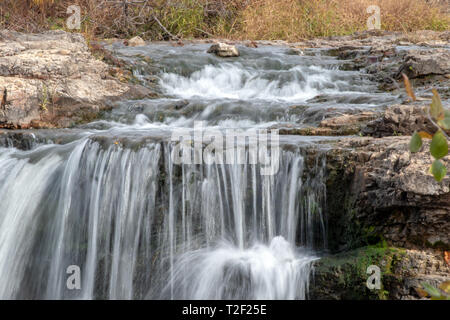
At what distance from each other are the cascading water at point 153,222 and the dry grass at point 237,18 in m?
7.94

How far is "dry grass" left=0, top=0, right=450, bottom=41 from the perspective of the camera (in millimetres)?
12102

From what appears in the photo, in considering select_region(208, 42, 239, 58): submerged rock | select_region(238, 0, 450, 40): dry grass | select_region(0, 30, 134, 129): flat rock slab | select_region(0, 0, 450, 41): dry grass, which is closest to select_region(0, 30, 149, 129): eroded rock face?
select_region(0, 30, 134, 129): flat rock slab

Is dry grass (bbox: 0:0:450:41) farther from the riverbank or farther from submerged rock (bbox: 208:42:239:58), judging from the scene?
the riverbank

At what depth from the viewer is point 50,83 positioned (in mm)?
6395

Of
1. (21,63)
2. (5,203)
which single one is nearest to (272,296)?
(5,203)

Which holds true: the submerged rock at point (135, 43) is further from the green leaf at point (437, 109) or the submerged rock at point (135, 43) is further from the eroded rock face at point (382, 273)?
the green leaf at point (437, 109)

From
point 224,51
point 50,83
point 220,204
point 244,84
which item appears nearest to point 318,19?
point 224,51

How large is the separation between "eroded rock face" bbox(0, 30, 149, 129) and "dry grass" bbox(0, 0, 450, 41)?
15.8 ft

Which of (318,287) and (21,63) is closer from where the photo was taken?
(318,287)

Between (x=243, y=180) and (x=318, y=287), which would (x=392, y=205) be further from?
(x=243, y=180)

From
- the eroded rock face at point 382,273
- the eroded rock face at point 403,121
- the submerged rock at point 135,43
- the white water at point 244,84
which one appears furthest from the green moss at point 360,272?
the submerged rock at point 135,43

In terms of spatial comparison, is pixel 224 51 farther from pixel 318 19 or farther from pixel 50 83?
pixel 318 19
